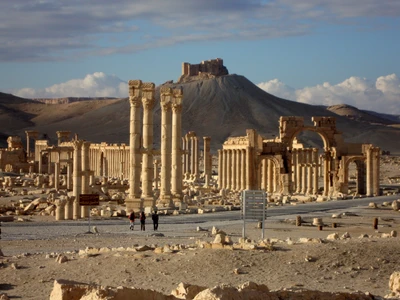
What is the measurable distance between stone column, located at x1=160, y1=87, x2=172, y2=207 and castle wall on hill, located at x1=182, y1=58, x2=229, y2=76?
149513 millimetres

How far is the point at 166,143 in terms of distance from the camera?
41781 mm

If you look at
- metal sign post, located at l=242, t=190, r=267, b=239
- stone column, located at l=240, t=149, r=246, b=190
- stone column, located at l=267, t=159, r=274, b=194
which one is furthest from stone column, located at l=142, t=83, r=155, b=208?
stone column, located at l=267, t=159, r=274, b=194

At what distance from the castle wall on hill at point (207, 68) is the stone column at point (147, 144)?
152410 mm

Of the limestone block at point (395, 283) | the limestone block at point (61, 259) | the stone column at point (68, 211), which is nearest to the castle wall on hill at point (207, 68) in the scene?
the stone column at point (68, 211)

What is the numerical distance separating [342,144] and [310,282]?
127ft

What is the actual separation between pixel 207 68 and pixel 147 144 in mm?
155296

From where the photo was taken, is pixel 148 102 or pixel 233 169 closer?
pixel 148 102

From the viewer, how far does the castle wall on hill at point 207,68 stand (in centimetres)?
19200

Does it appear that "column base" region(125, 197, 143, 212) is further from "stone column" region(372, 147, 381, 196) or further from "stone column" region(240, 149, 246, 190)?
"stone column" region(240, 149, 246, 190)

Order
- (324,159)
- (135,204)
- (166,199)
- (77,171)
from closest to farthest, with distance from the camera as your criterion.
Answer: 1. (135,204)
2. (77,171)
3. (166,199)
4. (324,159)

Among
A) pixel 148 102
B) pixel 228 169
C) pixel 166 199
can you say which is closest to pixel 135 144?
pixel 148 102

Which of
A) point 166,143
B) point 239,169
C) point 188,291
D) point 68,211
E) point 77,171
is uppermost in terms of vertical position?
point 166,143

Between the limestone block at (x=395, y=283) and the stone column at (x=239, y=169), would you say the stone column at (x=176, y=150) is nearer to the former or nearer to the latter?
the stone column at (x=239, y=169)

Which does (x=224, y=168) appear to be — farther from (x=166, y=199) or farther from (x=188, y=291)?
(x=188, y=291)
